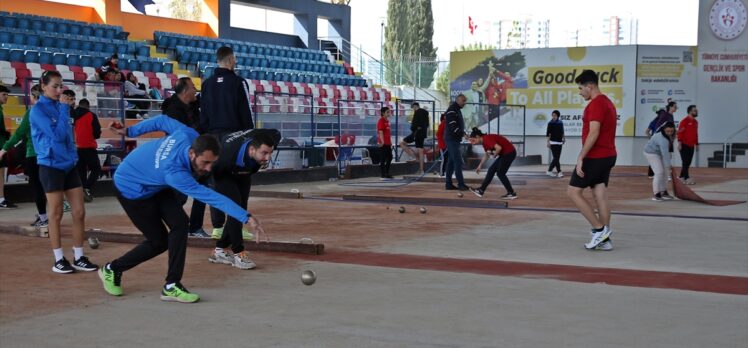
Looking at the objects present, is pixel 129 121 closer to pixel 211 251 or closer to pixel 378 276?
pixel 211 251

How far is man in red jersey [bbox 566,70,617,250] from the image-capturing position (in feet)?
31.5

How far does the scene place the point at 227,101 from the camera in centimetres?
911

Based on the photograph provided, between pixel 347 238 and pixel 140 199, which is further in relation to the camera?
pixel 347 238

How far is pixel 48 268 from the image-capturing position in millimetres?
8008

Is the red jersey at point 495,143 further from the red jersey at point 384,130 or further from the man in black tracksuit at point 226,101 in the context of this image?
the man in black tracksuit at point 226,101

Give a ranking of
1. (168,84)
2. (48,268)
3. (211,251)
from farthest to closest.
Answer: (168,84)
(211,251)
(48,268)

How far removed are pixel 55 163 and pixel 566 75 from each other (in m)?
27.9

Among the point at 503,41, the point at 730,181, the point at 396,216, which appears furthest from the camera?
the point at 503,41

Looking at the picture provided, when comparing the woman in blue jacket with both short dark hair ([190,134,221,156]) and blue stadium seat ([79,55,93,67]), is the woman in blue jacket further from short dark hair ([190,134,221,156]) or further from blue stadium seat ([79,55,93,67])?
blue stadium seat ([79,55,93,67])

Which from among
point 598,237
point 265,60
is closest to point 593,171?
point 598,237

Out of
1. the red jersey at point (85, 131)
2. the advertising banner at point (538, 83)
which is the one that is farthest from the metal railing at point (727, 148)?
the red jersey at point (85, 131)

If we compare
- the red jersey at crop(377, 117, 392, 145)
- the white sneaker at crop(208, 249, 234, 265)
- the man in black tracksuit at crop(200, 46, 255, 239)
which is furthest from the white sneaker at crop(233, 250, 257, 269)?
the red jersey at crop(377, 117, 392, 145)

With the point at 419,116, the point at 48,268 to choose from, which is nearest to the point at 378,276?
the point at 48,268

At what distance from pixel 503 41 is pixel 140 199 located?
14935 centimetres
